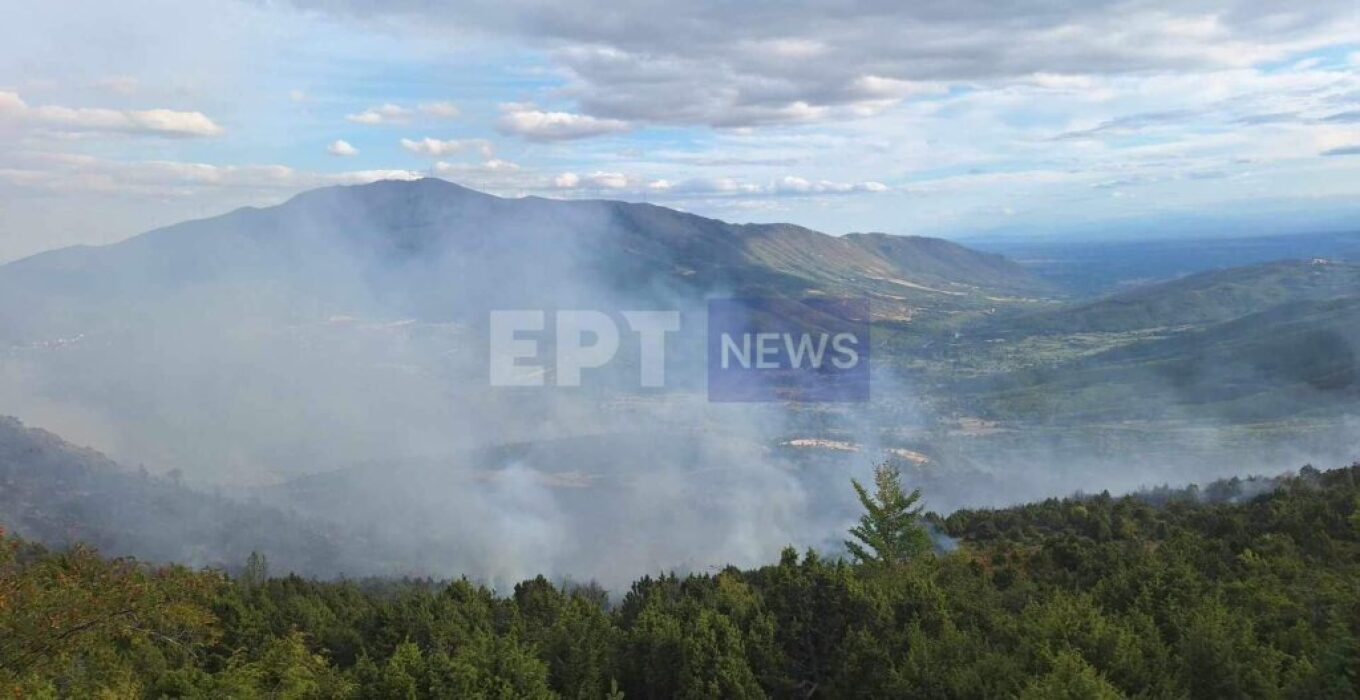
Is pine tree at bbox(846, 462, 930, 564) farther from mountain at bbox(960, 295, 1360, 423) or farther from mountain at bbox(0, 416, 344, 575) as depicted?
mountain at bbox(960, 295, 1360, 423)

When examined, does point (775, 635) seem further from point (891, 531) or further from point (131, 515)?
point (131, 515)

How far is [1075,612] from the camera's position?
2298cm

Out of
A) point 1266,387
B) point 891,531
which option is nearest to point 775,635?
point 891,531

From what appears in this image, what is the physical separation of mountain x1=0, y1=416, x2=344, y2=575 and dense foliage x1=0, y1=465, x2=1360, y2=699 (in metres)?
107

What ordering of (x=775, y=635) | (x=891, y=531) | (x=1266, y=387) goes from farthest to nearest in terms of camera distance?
(x=1266, y=387), (x=891, y=531), (x=775, y=635)

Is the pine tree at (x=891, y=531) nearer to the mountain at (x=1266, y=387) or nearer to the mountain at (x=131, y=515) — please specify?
the mountain at (x=131, y=515)

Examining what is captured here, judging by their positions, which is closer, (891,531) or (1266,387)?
(891,531)

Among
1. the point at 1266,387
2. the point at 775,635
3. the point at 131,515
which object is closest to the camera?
the point at 775,635

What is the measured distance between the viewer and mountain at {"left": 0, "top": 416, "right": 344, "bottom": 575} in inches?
5197

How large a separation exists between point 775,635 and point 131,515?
155 m

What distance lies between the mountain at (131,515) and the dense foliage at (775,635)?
10655cm

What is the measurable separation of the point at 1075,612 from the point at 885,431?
6984 inches

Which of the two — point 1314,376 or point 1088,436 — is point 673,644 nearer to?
point 1088,436

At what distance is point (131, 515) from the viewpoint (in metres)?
149
